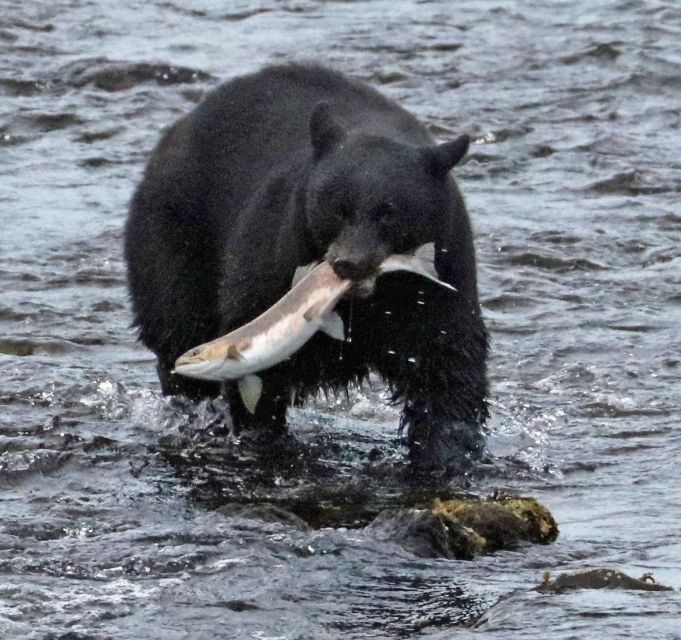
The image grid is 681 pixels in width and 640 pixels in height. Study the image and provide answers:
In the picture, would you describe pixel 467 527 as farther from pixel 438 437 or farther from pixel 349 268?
pixel 438 437

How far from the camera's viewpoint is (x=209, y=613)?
558cm

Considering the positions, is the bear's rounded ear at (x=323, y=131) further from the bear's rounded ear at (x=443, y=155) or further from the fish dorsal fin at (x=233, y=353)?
the fish dorsal fin at (x=233, y=353)

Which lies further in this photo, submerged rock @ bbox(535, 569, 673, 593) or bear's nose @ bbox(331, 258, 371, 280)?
bear's nose @ bbox(331, 258, 371, 280)

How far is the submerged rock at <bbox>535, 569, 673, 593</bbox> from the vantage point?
18.7 feet

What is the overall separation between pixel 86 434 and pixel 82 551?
182cm

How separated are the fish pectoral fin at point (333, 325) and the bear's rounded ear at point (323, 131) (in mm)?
774

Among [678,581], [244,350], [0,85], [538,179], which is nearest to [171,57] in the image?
[0,85]

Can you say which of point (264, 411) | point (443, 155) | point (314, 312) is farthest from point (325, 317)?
point (264, 411)

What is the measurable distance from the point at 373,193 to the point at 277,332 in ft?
2.24

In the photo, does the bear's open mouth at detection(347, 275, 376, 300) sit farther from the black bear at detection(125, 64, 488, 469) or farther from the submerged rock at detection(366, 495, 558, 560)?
the submerged rock at detection(366, 495, 558, 560)

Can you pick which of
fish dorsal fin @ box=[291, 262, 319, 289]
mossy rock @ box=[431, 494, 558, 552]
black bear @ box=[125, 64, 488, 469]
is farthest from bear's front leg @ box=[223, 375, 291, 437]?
mossy rock @ box=[431, 494, 558, 552]

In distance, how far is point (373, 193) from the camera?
679 centimetres

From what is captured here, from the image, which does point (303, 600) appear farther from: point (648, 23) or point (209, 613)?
point (648, 23)

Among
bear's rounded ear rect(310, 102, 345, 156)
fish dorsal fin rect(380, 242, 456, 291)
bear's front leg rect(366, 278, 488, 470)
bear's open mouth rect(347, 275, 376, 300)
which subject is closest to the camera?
bear's open mouth rect(347, 275, 376, 300)
